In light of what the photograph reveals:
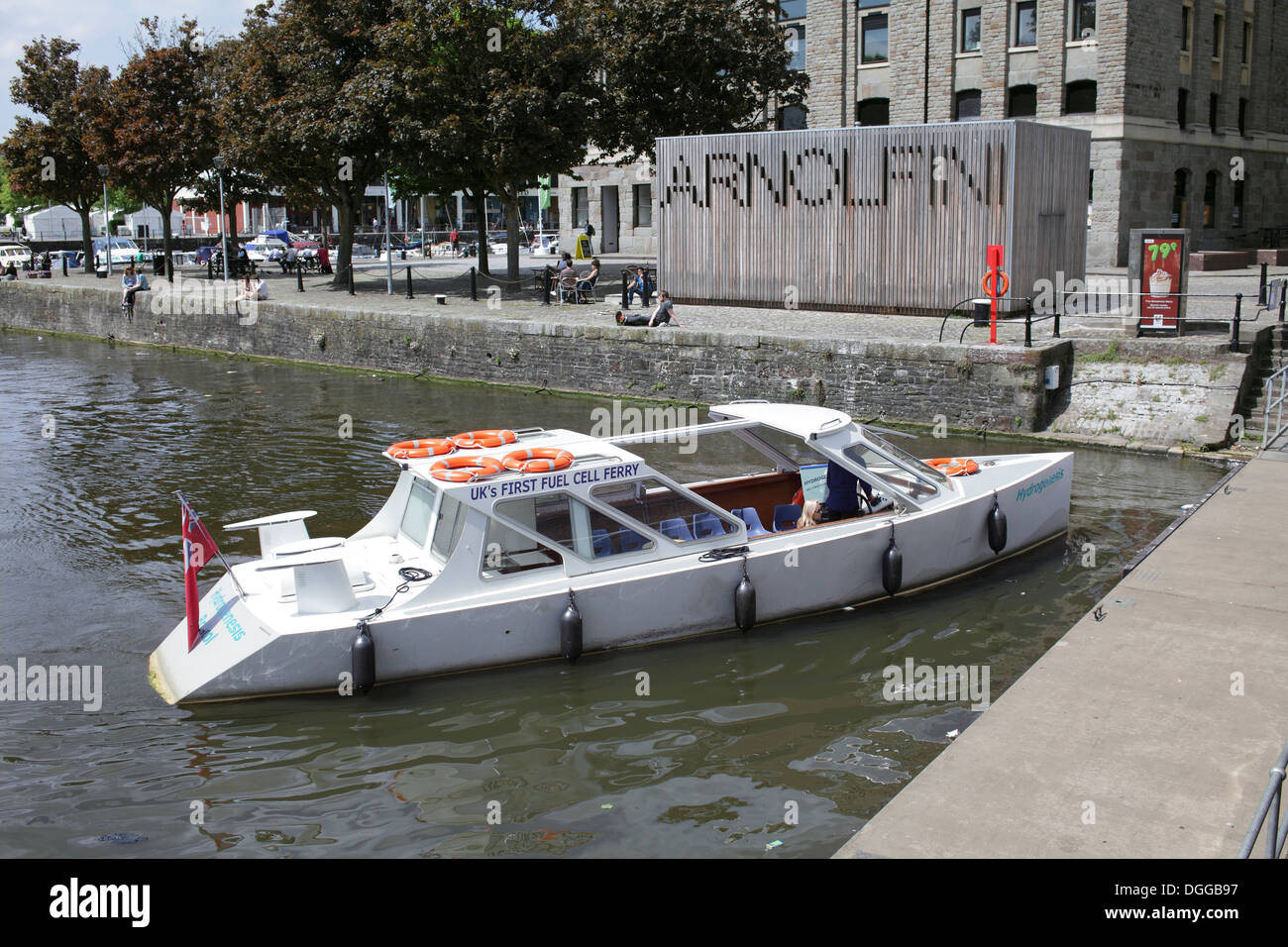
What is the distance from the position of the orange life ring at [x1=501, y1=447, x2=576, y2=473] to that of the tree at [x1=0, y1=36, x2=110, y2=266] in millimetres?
42502

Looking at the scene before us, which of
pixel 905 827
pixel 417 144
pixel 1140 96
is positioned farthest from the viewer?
pixel 1140 96

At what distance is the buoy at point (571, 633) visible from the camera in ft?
28.6

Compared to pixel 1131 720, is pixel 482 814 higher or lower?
lower

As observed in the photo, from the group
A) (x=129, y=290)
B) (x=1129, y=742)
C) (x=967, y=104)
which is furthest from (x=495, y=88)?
(x=1129, y=742)

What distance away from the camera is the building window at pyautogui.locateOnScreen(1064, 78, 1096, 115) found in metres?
33.7

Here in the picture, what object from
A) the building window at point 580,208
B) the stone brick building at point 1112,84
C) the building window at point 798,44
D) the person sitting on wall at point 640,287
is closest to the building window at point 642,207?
the building window at point 580,208

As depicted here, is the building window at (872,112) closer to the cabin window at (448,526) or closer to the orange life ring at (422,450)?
the orange life ring at (422,450)

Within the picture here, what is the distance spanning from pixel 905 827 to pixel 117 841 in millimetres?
4443

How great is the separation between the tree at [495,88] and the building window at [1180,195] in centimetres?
1907

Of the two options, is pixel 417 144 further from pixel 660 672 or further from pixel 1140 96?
pixel 660 672

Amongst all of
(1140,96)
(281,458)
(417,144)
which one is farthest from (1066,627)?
(1140,96)

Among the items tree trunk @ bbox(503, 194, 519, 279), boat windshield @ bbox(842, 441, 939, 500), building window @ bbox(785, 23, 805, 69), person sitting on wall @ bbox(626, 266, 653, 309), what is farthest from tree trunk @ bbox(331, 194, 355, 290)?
boat windshield @ bbox(842, 441, 939, 500)
